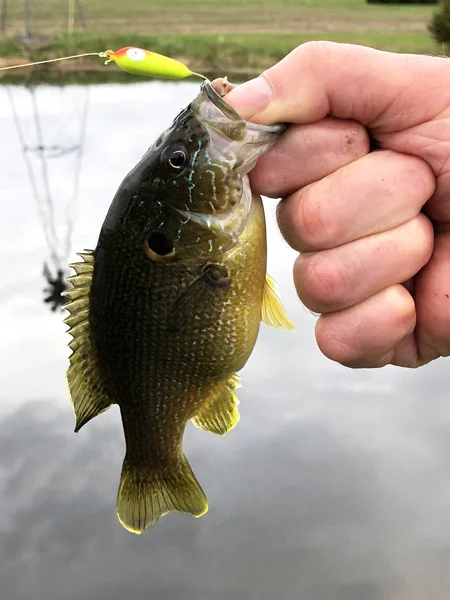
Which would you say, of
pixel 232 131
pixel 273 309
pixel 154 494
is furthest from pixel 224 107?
pixel 154 494

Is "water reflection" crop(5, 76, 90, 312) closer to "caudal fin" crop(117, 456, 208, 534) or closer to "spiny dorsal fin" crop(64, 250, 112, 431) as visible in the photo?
"caudal fin" crop(117, 456, 208, 534)

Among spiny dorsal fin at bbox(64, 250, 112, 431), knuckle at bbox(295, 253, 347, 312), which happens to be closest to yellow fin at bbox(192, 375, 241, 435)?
spiny dorsal fin at bbox(64, 250, 112, 431)

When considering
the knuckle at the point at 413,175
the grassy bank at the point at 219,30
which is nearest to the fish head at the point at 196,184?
the knuckle at the point at 413,175

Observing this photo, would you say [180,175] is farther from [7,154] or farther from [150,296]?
[7,154]

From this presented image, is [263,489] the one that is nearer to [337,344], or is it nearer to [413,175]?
[337,344]

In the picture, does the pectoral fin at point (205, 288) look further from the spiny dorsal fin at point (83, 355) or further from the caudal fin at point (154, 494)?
the caudal fin at point (154, 494)

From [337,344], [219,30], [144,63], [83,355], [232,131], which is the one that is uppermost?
[144,63]

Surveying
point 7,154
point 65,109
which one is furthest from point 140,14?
point 7,154
